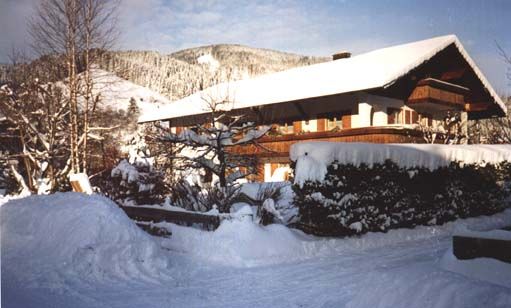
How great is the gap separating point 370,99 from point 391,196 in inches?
413

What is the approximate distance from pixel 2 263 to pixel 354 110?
17.3 m

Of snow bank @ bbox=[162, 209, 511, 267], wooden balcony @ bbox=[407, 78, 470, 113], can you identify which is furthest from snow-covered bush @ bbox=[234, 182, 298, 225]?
wooden balcony @ bbox=[407, 78, 470, 113]

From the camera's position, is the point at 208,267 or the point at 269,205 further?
the point at 269,205

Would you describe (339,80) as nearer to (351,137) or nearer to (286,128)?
(351,137)

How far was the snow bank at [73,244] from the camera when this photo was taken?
6.13 m

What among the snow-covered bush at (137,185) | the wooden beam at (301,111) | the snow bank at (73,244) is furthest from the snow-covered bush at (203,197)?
the wooden beam at (301,111)

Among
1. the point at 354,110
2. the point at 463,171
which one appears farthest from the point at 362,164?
the point at 354,110

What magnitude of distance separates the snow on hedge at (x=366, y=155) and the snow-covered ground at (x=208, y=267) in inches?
60.1

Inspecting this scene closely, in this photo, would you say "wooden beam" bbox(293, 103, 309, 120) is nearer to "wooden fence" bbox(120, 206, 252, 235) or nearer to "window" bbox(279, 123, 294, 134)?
"window" bbox(279, 123, 294, 134)

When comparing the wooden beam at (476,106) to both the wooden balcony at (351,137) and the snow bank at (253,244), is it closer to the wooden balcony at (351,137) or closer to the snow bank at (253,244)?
the wooden balcony at (351,137)

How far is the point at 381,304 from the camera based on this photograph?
13.9 ft

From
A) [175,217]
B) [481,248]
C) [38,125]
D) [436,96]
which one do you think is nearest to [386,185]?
[175,217]

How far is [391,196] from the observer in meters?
10.3

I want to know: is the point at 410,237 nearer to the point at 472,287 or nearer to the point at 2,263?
the point at 472,287
